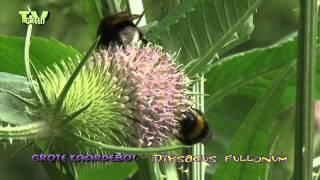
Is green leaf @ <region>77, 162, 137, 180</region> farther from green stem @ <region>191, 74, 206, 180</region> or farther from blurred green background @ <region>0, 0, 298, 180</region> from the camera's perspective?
blurred green background @ <region>0, 0, 298, 180</region>

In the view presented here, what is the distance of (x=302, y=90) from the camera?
0.76 meters

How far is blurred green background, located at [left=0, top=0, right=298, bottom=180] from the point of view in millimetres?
1864

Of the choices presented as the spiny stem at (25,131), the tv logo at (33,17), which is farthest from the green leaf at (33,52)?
the spiny stem at (25,131)

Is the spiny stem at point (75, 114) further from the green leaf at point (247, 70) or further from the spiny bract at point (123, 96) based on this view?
the green leaf at point (247, 70)

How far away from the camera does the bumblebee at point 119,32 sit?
0.87 metres

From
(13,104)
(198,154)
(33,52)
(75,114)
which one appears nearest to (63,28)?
(33,52)

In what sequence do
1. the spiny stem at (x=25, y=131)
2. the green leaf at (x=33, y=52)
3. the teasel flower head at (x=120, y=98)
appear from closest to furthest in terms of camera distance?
the spiny stem at (x=25, y=131) < the teasel flower head at (x=120, y=98) < the green leaf at (x=33, y=52)

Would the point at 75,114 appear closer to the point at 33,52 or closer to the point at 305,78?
the point at 305,78

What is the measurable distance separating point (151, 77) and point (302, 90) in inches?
6.8

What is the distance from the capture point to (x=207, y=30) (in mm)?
929

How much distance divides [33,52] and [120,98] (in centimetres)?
30

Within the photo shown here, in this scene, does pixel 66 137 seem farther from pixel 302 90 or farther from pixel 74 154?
pixel 302 90

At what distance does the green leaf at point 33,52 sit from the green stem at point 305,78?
14.5 inches

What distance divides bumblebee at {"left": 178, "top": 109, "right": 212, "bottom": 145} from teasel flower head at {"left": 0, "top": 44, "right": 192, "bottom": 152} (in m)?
0.06
